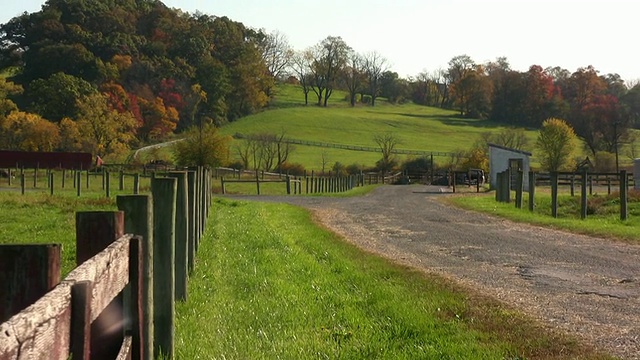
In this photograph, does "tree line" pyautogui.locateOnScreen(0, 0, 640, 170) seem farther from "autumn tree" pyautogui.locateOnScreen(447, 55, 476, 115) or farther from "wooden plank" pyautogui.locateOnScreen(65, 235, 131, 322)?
"wooden plank" pyautogui.locateOnScreen(65, 235, 131, 322)

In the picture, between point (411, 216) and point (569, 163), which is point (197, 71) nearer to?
point (569, 163)

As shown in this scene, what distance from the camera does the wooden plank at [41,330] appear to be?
1.84 meters

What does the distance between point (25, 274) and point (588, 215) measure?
25392 millimetres

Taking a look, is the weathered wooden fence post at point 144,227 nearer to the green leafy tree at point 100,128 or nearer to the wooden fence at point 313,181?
the wooden fence at point 313,181

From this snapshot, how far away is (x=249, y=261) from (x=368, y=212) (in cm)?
1464

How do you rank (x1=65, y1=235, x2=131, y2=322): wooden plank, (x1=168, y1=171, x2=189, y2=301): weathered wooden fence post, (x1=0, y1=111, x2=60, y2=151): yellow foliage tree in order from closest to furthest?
(x1=65, y1=235, x2=131, y2=322): wooden plank, (x1=168, y1=171, x2=189, y2=301): weathered wooden fence post, (x1=0, y1=111, x2=60, y2=151): yellow foliage tree

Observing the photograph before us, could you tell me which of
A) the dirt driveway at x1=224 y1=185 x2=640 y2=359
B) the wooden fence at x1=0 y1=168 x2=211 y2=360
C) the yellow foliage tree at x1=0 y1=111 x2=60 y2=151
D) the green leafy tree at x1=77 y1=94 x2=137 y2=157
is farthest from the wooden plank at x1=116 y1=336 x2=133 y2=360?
the yellow foliage tree at x1=0 y1=111 x2=60 y2=151

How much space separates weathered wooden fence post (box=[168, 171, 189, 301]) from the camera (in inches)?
319

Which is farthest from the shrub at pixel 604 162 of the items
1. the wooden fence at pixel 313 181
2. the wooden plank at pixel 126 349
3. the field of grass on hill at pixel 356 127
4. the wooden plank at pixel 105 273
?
the wooden plank at pixel 105 273

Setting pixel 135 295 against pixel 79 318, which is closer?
pixel 79 318

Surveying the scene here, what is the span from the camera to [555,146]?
8169 cm

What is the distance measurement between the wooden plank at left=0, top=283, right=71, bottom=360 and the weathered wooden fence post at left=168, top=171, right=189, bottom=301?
5.69 m

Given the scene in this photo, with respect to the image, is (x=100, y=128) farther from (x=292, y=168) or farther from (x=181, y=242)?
(x=181, y=242)

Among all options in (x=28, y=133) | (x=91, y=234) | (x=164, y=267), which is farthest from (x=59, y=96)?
(x=91, y=234)
